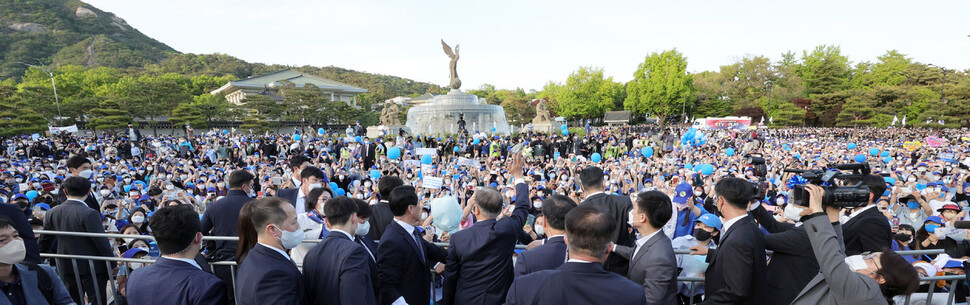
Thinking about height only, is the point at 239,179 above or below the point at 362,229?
above

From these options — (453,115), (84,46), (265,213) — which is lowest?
(265,213)

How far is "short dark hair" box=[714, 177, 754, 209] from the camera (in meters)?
2.66

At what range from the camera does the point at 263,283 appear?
82.8 inches

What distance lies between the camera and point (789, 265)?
9.02 ft

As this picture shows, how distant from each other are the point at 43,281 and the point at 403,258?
220 cm

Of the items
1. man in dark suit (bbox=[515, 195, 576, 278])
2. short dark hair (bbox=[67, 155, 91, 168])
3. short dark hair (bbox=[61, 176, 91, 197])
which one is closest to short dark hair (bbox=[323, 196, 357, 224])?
man in dark suit (bbox=[515, 195, 576, 278])

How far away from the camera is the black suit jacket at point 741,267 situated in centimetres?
254

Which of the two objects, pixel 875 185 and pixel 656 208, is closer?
pixel 656 208

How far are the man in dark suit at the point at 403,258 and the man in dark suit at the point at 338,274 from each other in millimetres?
386

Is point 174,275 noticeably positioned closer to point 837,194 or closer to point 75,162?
point 837,194

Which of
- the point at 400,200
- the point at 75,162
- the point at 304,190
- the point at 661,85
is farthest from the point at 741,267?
the point at 661,85

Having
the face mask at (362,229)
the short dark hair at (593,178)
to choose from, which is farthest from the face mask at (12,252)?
the short dark hair at (593,178)

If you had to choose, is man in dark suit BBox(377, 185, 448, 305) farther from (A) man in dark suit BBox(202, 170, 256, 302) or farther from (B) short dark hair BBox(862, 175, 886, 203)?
(B) short dark hair BBox(862, 175, 886, 203)

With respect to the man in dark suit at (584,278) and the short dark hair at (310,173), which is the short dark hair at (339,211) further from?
the short dark hair at (310,173)
